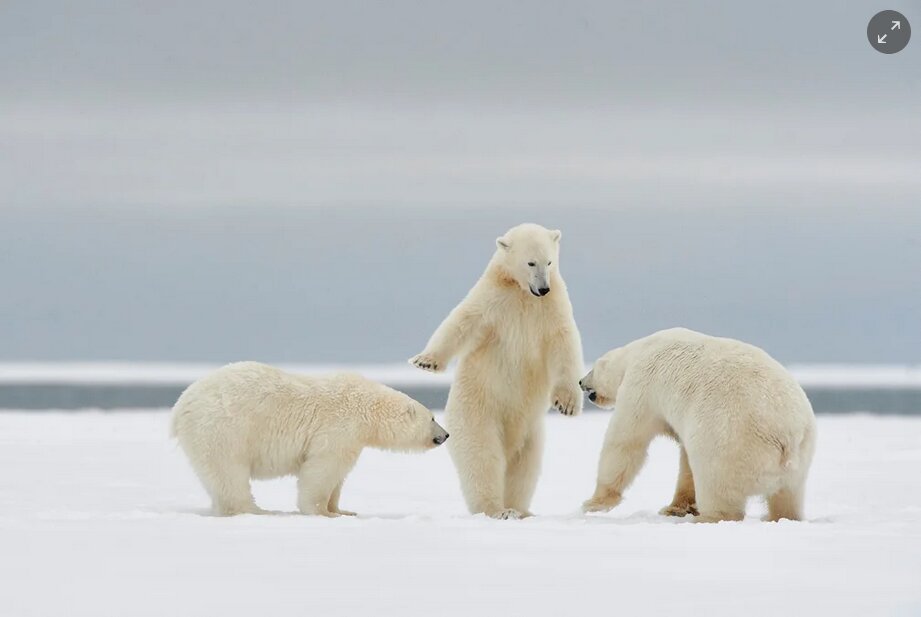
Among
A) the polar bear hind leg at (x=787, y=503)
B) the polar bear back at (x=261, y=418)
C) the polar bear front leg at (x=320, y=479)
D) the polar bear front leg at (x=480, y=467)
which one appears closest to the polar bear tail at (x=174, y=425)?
the polar bear back at (x=261, y=418)

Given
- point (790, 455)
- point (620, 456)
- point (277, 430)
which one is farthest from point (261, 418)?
point (790, 455)

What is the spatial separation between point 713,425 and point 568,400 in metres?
0.98

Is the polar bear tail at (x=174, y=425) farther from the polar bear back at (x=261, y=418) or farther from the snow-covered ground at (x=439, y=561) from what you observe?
the snow-covered ground at (x=439, y=561)

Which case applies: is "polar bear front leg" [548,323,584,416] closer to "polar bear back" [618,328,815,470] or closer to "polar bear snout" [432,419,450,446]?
"polar bear back" [618,328,815,470]

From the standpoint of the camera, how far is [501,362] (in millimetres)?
6895

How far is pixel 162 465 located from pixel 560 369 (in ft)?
12.3

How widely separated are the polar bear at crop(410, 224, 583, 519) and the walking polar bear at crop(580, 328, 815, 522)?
1.23ft

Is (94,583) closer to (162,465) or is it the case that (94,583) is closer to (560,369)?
(560,369)

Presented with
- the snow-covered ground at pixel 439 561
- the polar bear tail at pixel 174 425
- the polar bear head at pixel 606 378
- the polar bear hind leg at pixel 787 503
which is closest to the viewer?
the snow-covered ground at pixel 439 561

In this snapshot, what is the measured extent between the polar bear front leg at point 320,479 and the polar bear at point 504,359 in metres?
0.67

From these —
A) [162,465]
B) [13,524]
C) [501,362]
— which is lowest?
[162,465]

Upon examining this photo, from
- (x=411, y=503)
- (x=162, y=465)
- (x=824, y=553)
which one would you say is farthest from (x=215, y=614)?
(x=162, y=465)

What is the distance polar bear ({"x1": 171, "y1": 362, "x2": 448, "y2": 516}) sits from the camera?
21.1 ft

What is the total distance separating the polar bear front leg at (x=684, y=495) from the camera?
21.6ft
